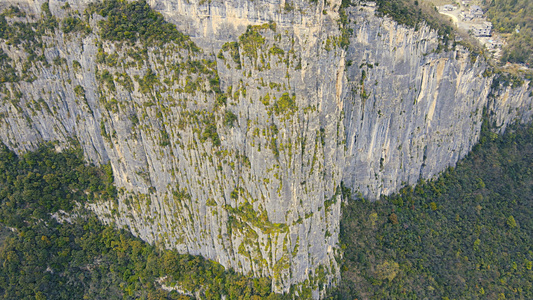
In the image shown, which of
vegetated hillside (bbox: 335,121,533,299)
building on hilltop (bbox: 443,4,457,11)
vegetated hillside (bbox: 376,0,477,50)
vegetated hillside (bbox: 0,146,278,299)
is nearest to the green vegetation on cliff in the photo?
vegetated hillside (bbox: 0,146,278,299)

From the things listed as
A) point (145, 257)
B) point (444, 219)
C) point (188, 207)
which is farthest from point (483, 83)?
point (145, 257)

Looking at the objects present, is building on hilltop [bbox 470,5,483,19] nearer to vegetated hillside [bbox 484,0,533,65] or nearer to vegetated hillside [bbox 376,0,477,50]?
vegetated hillside [bbox 484,0,533,65]

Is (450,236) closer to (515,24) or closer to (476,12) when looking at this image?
(515,24)

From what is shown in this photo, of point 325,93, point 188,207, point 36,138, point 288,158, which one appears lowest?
point 188,207

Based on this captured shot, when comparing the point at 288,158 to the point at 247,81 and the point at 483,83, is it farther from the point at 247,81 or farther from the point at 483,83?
the point at 483,83

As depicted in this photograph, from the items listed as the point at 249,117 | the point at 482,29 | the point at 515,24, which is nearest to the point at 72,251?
the point at 249,117

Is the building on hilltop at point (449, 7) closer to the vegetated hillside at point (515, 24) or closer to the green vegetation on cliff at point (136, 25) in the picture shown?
→ the vegetated hillside at point (515, 24)
